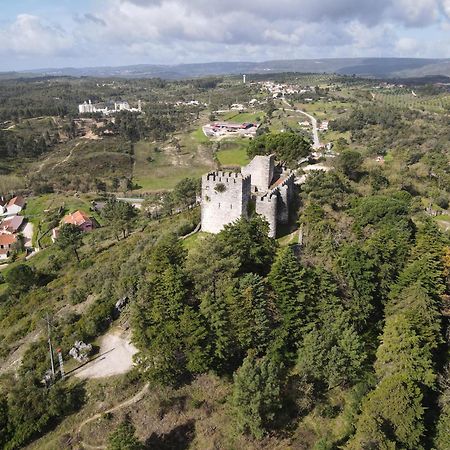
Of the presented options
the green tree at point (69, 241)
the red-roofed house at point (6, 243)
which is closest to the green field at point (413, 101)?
the green tree at point (69, 241)

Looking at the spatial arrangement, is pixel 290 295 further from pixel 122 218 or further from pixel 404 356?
pixel 122 218

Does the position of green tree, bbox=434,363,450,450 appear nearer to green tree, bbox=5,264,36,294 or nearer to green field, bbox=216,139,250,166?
green tree, bbox=5,264,36,294

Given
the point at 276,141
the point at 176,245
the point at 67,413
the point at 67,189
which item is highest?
the point at 276,141

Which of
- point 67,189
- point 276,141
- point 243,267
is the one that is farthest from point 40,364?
point 67,189

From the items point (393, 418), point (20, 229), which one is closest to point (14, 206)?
point (20, 229)

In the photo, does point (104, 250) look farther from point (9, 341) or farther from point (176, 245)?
point (176, 245)

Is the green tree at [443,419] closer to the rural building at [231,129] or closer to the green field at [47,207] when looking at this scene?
the green field at [47,207]
